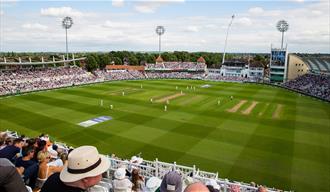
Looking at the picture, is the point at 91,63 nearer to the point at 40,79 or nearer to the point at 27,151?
the point at 40,79

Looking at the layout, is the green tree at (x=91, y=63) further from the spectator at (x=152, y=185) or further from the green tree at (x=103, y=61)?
the spectator at (x=152, y=185)

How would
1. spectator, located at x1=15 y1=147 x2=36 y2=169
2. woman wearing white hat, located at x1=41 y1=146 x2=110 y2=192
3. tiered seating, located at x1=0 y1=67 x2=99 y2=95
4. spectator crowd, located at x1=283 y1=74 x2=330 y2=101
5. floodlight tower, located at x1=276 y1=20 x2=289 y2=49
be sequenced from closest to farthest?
woman wearing white hat, located at x1=41 y1=146 x2=110 y2=192 → spectator, located at x1=15 y1=147 x2=36 y2=169 → spectator crowd, located at x1=283 y1=74 x2=330 y2=101 → tiered seating, located at x1=0 y1=67 x2=99 y2=95 → floodlight tower, located at x1=276 y1=20 x2=289 y2=49

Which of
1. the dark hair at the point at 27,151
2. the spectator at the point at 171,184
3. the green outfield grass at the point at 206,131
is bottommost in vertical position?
the green outfield grass at the point at 206,131

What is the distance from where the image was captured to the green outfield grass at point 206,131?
17.0 m

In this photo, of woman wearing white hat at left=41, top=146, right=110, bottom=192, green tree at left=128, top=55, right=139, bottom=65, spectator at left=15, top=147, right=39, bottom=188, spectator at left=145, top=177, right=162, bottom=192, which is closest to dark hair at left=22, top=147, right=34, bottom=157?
spectator at left=15, top=147, right=39, bottom=188

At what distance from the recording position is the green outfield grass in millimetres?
16953

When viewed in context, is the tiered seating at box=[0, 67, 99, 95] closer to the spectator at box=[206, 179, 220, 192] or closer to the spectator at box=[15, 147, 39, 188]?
the spectator at box=[15, 147, 39, 188]

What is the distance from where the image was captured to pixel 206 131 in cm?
2375

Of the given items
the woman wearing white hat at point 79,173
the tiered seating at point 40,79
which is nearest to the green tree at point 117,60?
the tiered seating at point 40,79

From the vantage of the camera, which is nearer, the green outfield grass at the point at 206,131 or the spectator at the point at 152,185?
the spectator at the point at 152,185

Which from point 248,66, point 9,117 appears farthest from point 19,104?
point 248,66

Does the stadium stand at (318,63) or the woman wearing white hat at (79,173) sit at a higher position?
the stadium stand at (318,63)

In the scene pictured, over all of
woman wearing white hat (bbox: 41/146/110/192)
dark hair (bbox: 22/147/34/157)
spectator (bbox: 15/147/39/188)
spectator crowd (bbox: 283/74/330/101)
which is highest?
woman wearing white hat (bbox: 41/146/110/192)

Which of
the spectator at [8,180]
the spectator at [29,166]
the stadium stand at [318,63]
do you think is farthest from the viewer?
the stadium stand at [318,63]
